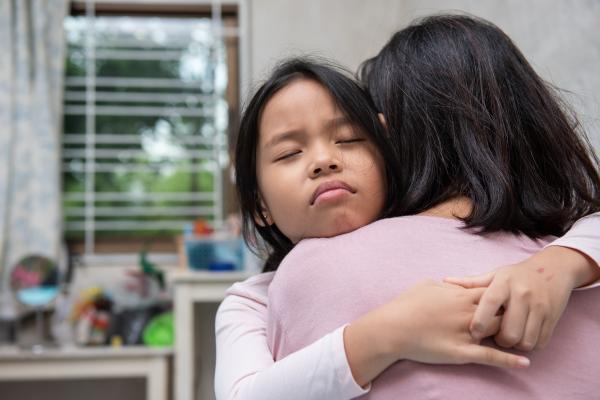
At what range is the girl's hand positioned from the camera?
0.52 metres

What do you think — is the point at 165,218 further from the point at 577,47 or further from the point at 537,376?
the point at 537,376

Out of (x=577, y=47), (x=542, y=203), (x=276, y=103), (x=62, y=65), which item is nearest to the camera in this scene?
(x=542, y=203)

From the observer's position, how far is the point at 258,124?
803 millimetres

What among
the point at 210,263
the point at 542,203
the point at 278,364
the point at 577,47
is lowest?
the point at 210,263

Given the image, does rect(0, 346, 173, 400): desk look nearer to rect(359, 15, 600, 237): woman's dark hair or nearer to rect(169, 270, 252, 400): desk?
rect(169, 270, 252, 400): desk

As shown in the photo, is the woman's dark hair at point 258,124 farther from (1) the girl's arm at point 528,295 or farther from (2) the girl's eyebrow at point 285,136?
(1) the girl's arm at point 528,295

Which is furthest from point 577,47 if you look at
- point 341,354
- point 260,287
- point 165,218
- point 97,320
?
point 165,218

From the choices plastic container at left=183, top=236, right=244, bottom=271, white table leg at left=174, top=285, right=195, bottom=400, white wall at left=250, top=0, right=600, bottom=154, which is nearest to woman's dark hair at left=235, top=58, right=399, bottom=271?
white wall at left=250, top=0, right=600, bottom=154

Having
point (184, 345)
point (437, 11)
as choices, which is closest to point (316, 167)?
point (437, 11)

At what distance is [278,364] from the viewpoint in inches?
22.3

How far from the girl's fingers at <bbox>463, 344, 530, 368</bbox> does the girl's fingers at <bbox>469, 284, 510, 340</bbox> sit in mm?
13

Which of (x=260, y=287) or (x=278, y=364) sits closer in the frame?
(x=278, y=364)

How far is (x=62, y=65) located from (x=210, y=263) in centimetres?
107

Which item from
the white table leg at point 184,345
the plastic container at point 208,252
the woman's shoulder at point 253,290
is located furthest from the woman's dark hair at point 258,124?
the plastic container at point 208,252
